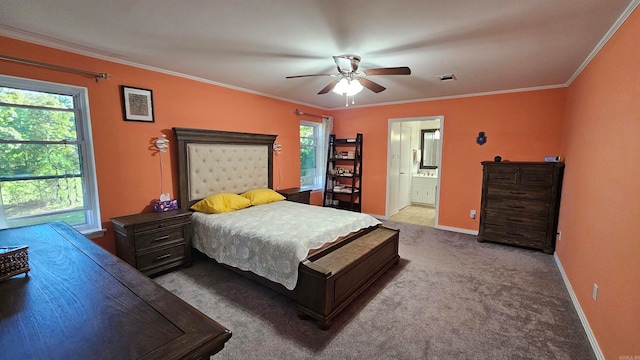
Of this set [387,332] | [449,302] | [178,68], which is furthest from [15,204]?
[449,302]

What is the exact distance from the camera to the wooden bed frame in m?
2.09

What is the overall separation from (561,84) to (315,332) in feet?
14.7

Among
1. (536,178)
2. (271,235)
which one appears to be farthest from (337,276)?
Result: (536,178)

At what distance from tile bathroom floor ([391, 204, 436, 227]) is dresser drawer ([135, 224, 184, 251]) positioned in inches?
156

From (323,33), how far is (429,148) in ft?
17.5

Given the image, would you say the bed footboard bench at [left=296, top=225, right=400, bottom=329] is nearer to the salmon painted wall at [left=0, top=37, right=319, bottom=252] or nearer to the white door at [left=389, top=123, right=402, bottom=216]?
the salmon painted wall at [left=0, top=37, right=319, bottom=252]

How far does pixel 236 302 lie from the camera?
2.41m

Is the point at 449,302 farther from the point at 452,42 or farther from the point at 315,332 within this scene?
the point at 452,42

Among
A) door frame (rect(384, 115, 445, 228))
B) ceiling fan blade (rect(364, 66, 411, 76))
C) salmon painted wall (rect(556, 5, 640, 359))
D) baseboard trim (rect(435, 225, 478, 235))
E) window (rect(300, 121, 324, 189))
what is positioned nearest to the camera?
salmon painted wall (rect(556, 5, 640, 359))

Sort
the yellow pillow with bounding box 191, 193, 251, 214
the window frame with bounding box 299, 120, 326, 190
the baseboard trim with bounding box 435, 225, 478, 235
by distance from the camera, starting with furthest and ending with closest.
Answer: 1. the window frame with bounding box 299, 120, 326, 190
2. the baseboard trim with bounding box 435, 225, 478, 235
3. the yellow pillow with bounding box 191, 193, 251, 214

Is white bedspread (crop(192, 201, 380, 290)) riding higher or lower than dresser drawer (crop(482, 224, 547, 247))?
higher

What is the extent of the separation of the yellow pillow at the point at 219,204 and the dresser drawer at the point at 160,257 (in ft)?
1.64

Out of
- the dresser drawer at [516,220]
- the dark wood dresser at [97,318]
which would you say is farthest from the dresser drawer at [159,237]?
the dresser drawer at [516,220]

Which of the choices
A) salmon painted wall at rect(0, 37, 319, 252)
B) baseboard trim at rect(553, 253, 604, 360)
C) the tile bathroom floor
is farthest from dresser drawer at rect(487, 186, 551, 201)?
salmon painted wall at rect(0, 37, 319, 252)
